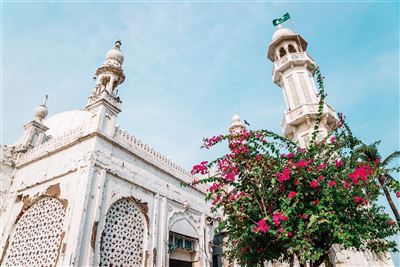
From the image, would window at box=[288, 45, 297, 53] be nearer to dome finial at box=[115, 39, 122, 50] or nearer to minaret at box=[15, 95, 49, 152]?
dome finial at box=[115, 39, 122, 50]

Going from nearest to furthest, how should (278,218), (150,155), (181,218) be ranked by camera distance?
(278,218), (150,155), (181,218)

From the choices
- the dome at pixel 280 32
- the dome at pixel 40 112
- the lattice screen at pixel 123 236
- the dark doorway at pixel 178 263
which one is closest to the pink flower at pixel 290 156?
the lattice screen at pixel 123 236

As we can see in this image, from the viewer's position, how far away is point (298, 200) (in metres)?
5.05

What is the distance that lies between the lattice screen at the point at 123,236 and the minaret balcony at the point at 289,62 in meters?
13.4

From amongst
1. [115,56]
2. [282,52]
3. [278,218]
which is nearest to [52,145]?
[115,56]

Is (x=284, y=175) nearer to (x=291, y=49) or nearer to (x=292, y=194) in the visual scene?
(x=292, y=194)

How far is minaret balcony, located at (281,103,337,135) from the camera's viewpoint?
1546 cm

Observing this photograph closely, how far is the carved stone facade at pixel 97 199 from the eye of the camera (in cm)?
778

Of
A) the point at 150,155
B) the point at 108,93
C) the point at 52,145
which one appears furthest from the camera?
the point at 150,155

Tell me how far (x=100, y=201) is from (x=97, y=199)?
0.36 feet

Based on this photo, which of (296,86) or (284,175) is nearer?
(284,175)

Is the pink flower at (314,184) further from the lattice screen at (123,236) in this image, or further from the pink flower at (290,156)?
the lattice screen at (123,236)

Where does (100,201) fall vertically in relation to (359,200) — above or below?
above

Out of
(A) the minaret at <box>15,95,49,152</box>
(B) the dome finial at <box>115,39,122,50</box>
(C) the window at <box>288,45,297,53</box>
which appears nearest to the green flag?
(C) the window at <box>288,45,297,53</box>
